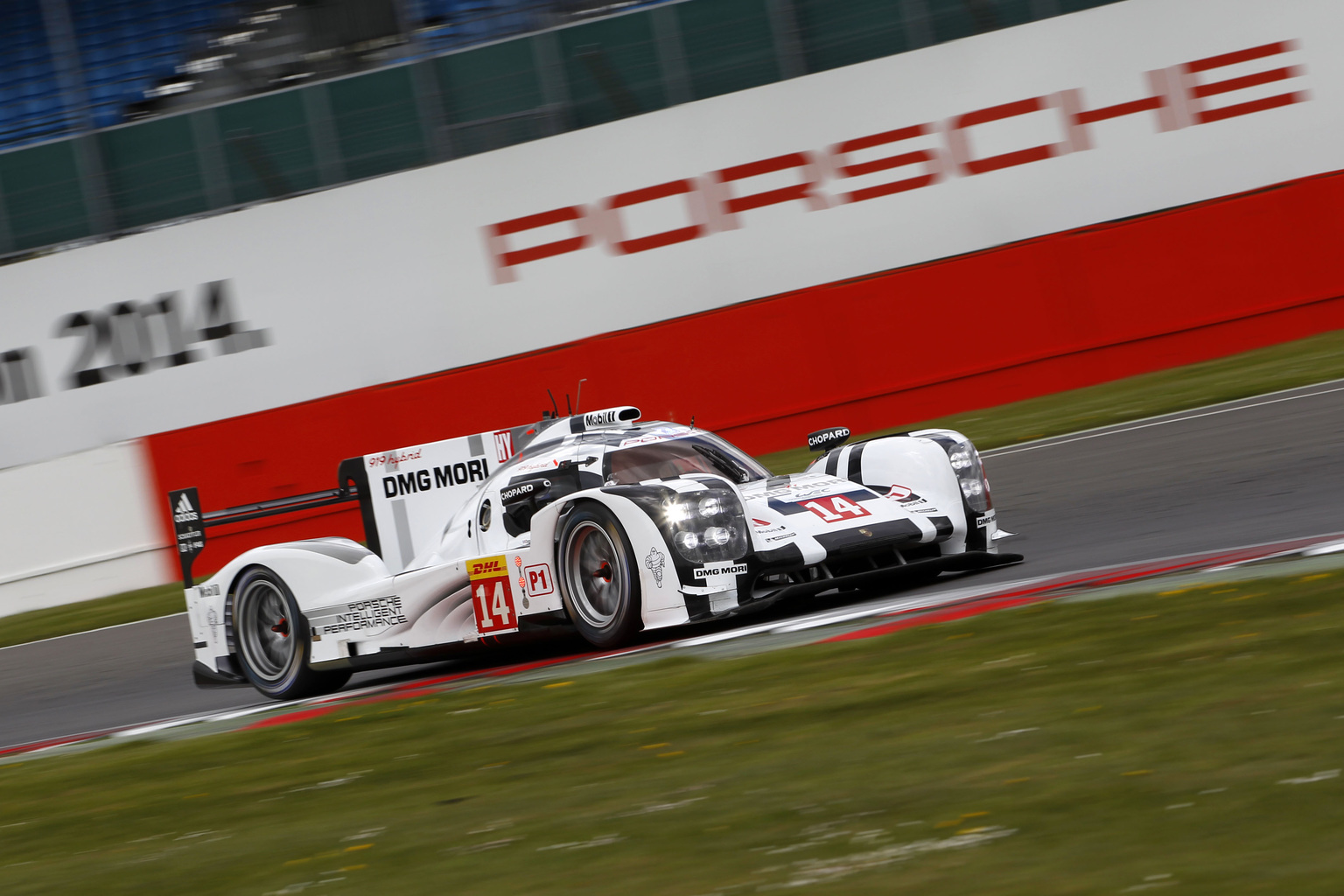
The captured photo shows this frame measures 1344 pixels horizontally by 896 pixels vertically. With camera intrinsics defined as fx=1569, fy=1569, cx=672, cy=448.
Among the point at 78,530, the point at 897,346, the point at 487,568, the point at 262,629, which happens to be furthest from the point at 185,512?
the point at 897,346

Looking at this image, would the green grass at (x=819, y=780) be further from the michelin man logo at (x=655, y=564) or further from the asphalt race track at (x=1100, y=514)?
the asphalt race track at (x=1100, y=514)

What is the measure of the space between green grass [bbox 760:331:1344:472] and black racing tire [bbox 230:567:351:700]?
592 cm

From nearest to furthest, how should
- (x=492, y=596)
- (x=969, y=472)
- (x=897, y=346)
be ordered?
(x=492, y=596) → (x=969, y=472) → (x=897, y=346)

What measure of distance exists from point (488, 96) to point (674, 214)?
9.00ft

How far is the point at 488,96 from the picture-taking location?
19000 mm

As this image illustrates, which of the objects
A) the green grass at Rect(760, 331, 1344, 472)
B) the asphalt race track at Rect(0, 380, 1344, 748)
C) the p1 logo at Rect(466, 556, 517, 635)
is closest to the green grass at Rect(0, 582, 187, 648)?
the asphalt race track at Rect(0, 380, 1344, 748)

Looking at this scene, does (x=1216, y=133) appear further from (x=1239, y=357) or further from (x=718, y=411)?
(x=718, y=411)

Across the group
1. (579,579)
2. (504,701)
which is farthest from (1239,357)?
(504,701)

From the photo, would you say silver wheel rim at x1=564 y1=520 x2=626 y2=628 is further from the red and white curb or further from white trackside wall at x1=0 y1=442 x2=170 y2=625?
white trackside wall at x1=0 y1=442 x2=170 y2=625

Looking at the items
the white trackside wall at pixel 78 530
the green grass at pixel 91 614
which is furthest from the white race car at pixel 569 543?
the white trackside wall at pixel 78 530

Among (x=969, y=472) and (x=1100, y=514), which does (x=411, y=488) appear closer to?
(x=969, y=472)

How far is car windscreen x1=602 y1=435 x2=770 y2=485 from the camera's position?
25.9 feet

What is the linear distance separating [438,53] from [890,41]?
5527 millimetres

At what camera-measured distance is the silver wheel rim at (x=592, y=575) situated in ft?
24.0
